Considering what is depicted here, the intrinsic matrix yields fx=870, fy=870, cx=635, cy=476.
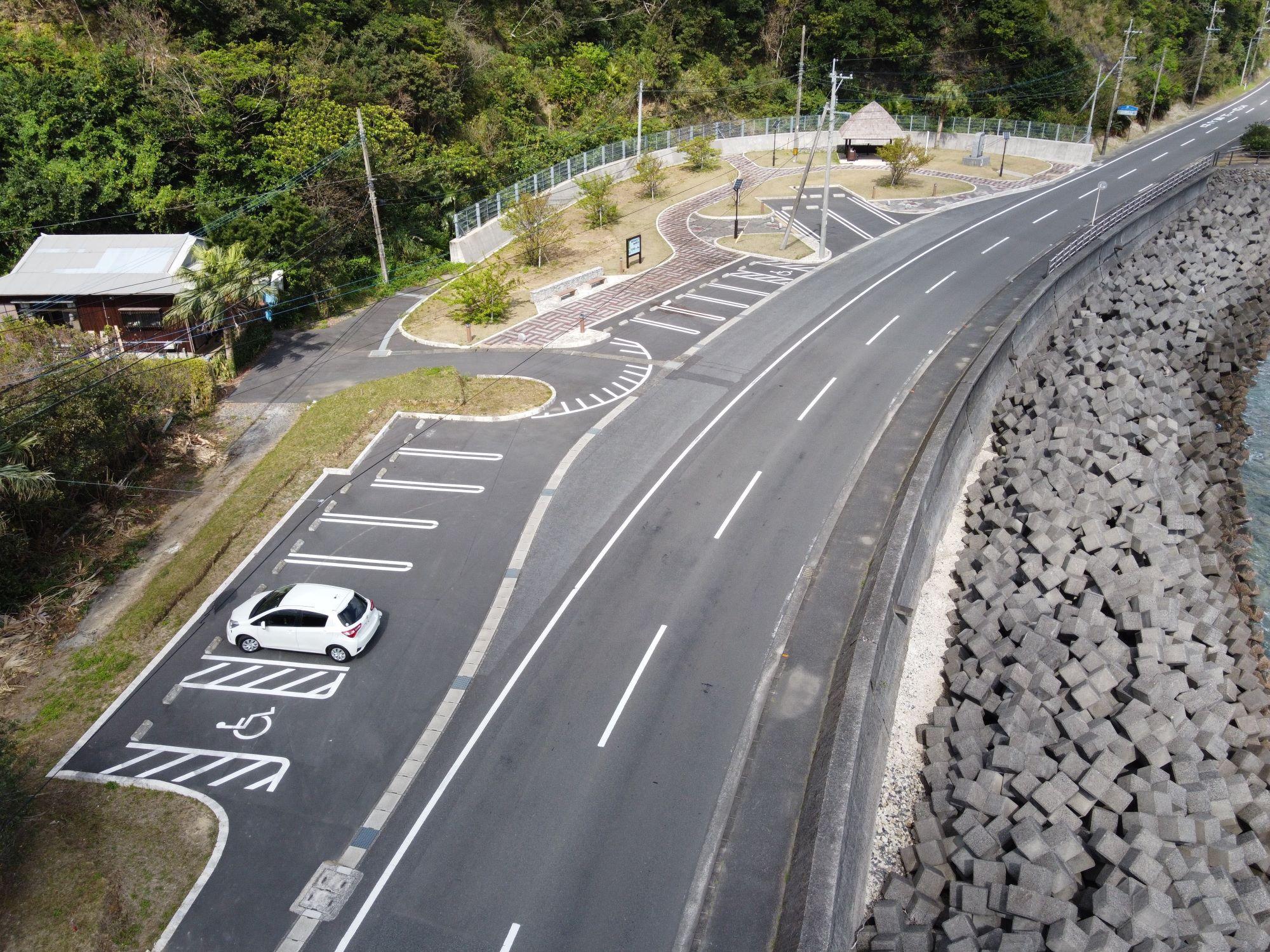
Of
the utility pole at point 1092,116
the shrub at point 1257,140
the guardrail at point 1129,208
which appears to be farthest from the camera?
the utility pole at point 1092,116

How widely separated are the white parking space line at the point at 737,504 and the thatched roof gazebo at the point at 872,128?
153ft

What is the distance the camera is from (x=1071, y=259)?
4028 centimetres

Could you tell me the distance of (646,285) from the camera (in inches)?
1698

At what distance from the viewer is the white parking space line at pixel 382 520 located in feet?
81.7

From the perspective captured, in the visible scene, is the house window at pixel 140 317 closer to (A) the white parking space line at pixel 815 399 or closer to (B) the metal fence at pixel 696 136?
(B) the metal fence at pixel 696 136

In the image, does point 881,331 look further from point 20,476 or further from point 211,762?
point 20,476

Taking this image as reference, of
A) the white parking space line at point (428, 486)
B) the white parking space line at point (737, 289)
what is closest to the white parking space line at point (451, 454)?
the white parking space line at point (428, 486)

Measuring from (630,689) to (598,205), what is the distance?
39303mm

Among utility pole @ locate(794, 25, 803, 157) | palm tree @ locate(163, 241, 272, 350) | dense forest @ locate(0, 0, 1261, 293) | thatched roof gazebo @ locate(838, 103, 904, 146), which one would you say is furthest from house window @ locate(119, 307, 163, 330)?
thatched roof gazebo @ locate(838, 103, 904, 146)

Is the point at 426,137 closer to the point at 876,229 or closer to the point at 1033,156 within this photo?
the point at 876,229

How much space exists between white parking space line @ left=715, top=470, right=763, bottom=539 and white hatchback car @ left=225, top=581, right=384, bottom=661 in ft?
30.2

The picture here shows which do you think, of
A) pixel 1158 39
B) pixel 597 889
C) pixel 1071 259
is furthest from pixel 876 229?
pixel 1158 39

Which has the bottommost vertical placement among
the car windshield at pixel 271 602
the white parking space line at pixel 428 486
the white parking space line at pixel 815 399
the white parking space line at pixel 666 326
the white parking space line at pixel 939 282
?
the car windshield at pixel 271 602

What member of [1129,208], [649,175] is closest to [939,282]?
[1129,208]
